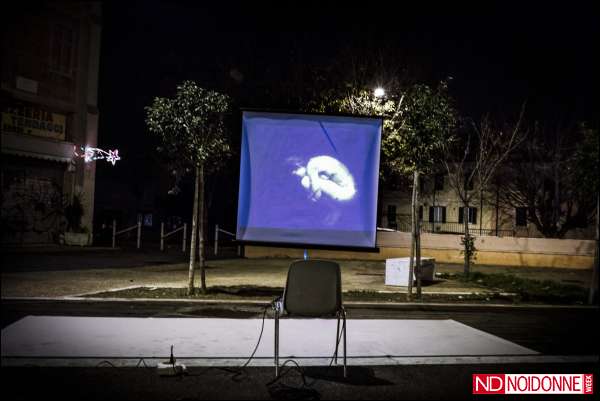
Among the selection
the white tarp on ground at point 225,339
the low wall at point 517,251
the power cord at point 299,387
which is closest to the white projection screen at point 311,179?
the white tarp on ground at point 225,339

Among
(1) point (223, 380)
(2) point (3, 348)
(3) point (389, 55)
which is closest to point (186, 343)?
(1) point (223, 380)

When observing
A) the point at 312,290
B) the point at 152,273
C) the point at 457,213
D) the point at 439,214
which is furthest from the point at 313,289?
the point at 439,214

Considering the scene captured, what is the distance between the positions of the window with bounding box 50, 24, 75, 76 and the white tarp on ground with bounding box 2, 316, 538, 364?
2005 cm

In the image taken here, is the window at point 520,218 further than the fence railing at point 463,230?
Yes

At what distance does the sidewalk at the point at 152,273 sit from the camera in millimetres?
13155

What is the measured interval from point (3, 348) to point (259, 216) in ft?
11.9

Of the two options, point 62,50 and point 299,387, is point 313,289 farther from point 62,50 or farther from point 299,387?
point 62,50

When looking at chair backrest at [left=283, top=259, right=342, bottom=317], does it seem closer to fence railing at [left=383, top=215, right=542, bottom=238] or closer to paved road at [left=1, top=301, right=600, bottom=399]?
paved road at [left=1, top=301, right=600, bottom=399]

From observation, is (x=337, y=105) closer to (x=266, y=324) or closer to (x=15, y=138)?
(x=266, y=324)

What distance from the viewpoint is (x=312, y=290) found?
5.89 metres
